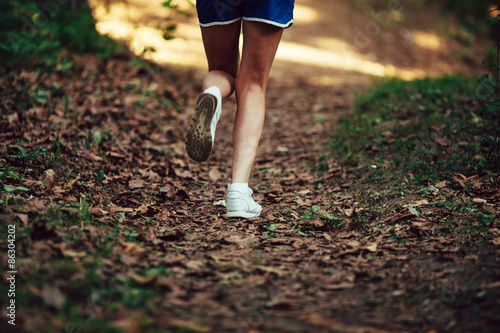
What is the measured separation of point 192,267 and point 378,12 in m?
12.4

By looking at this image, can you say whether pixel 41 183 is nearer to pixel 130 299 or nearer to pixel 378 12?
pixel 130 299

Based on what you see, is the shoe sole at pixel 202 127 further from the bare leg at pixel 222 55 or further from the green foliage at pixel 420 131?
the green foliage at pixel 420 131

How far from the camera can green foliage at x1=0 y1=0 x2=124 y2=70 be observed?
4445 mm

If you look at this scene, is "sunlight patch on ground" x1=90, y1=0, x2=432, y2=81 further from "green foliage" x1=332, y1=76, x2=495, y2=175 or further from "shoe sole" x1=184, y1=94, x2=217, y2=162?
"shoe sole" x1=184, y1=94, x2=217, y2=162

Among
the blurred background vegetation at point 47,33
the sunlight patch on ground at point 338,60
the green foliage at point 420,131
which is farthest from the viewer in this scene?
the sunlight patch on ground at point 338,60

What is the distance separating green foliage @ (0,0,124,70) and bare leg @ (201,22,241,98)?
Answer: 268 cm

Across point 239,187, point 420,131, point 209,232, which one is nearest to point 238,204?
point 239,187

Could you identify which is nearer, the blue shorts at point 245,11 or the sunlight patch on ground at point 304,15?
the blue shorts at point 245,11

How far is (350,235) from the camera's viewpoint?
234 centimetres

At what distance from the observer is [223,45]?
2.55 metres

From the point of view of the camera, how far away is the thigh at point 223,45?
2.47m

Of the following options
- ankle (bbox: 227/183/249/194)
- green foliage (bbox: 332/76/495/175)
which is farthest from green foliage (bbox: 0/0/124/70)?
green foliage (bbox: 332/76/495/175)

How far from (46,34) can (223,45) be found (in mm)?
3396

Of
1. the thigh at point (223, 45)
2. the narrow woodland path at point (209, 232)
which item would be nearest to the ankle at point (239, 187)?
the narrow woodland path at point (209, 232)
